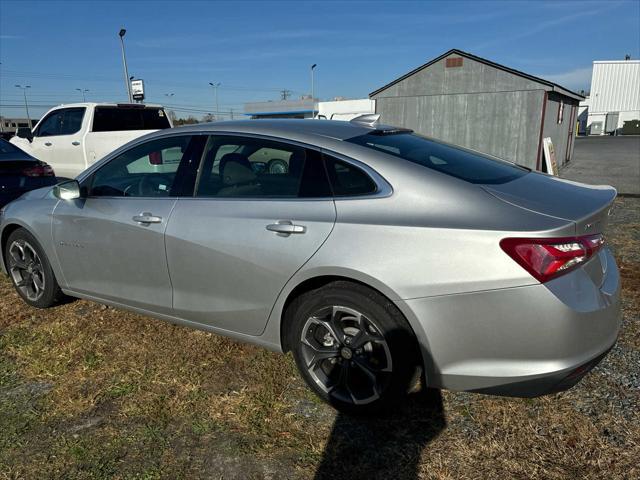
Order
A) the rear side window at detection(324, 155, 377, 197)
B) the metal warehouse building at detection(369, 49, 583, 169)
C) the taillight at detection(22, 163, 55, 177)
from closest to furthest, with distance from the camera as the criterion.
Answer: the rear side window at detection(324, 155, 377, 197) < the taillight at detection(22, 163, 55, 177) < the metal warehouse building at detection(369, 49, 583, 169)

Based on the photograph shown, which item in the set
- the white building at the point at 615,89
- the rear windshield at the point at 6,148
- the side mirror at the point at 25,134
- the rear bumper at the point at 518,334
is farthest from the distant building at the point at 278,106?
the rear bumper at the point at 518,334

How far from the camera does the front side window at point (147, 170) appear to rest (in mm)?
3213

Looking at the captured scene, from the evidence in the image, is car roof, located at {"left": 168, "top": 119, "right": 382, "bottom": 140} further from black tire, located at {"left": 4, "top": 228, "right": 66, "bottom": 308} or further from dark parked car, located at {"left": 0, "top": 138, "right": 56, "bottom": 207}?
dark parked car, located at {"left": 0, "top": 138, "right": 56, "bottom": 207}

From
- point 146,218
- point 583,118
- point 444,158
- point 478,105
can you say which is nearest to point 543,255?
point 444,158

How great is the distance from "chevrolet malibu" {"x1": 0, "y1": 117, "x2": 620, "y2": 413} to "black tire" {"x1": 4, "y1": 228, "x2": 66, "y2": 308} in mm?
544

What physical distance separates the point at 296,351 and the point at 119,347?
1.56 metres

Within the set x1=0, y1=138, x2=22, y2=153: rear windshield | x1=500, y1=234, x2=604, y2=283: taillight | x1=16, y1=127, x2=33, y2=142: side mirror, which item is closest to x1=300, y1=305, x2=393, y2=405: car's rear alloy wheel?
x1=500, y1=234, x2=604, y2=283: taillight

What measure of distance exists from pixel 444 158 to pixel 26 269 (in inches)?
143

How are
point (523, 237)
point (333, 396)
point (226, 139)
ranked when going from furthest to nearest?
1. point (226, 139)
2. point (333, 396)
3. point (523, 237)

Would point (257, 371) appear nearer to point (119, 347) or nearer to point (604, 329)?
point (119, 347)

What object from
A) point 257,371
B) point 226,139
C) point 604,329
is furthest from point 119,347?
point 604,329

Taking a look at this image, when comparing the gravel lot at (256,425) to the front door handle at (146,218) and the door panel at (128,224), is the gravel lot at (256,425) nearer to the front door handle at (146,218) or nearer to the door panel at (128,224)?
the door panel at (128,224)

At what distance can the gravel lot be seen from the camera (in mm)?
2285

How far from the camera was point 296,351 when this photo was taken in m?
2.74
